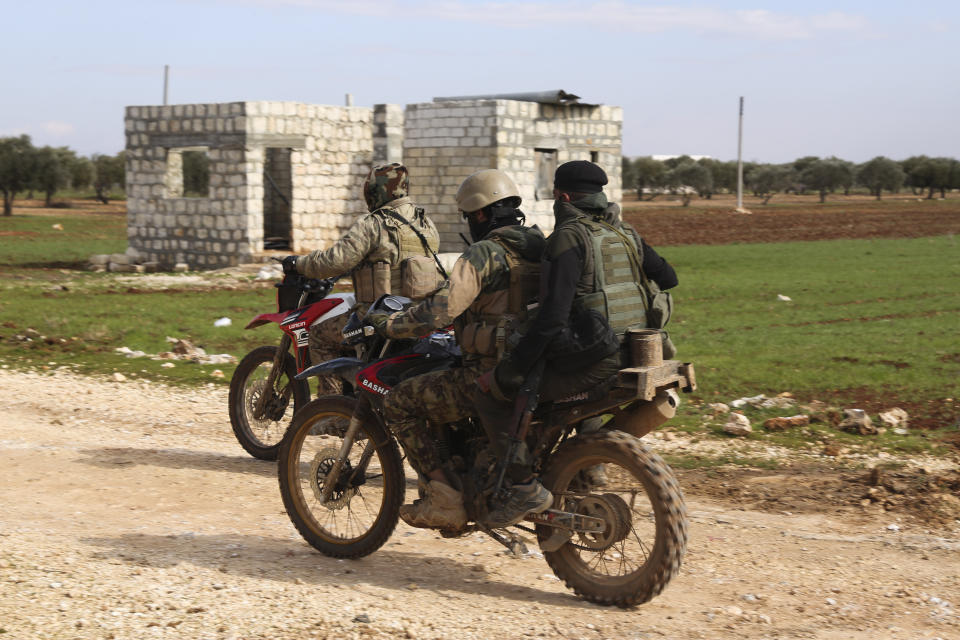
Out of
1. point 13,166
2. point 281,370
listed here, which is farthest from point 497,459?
point 13,166

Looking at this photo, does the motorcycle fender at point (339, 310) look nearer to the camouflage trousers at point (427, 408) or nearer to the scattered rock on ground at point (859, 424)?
the camouflage trousers at point (427, 408)

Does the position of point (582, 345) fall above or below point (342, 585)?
above

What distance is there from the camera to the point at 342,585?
4902 millimetres

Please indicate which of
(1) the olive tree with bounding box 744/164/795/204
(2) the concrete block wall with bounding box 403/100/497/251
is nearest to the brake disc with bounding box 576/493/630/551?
(2) the concrete block wall with bounding box 403/100/497/251

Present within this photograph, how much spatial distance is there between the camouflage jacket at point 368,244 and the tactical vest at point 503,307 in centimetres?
198

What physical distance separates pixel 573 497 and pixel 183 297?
1493cm

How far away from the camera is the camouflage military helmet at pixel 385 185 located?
6879mm

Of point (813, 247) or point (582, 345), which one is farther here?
point (813, 247)

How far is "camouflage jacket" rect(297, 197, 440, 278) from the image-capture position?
659 cm

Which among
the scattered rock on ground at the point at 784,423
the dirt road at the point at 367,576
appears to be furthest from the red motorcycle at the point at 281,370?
the scattered rock on ground at the point at 784,423

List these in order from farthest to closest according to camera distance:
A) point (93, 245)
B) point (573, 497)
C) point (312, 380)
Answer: point (93, 245) < point (312, 380) < point (573, 497)

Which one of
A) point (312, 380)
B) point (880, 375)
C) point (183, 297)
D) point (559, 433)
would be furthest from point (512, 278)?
point (183, 297)

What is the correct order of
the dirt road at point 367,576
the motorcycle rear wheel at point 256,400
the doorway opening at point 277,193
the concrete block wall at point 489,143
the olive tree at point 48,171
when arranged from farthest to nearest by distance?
the olive tree at point 48,171 → the doorway opening at point 277,193 → the concrete block wall at point 489,143 → the motorcycle rear wheel at point 256,400 → the dirt road at point 367,576

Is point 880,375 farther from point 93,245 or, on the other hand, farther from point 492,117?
point 93,245
